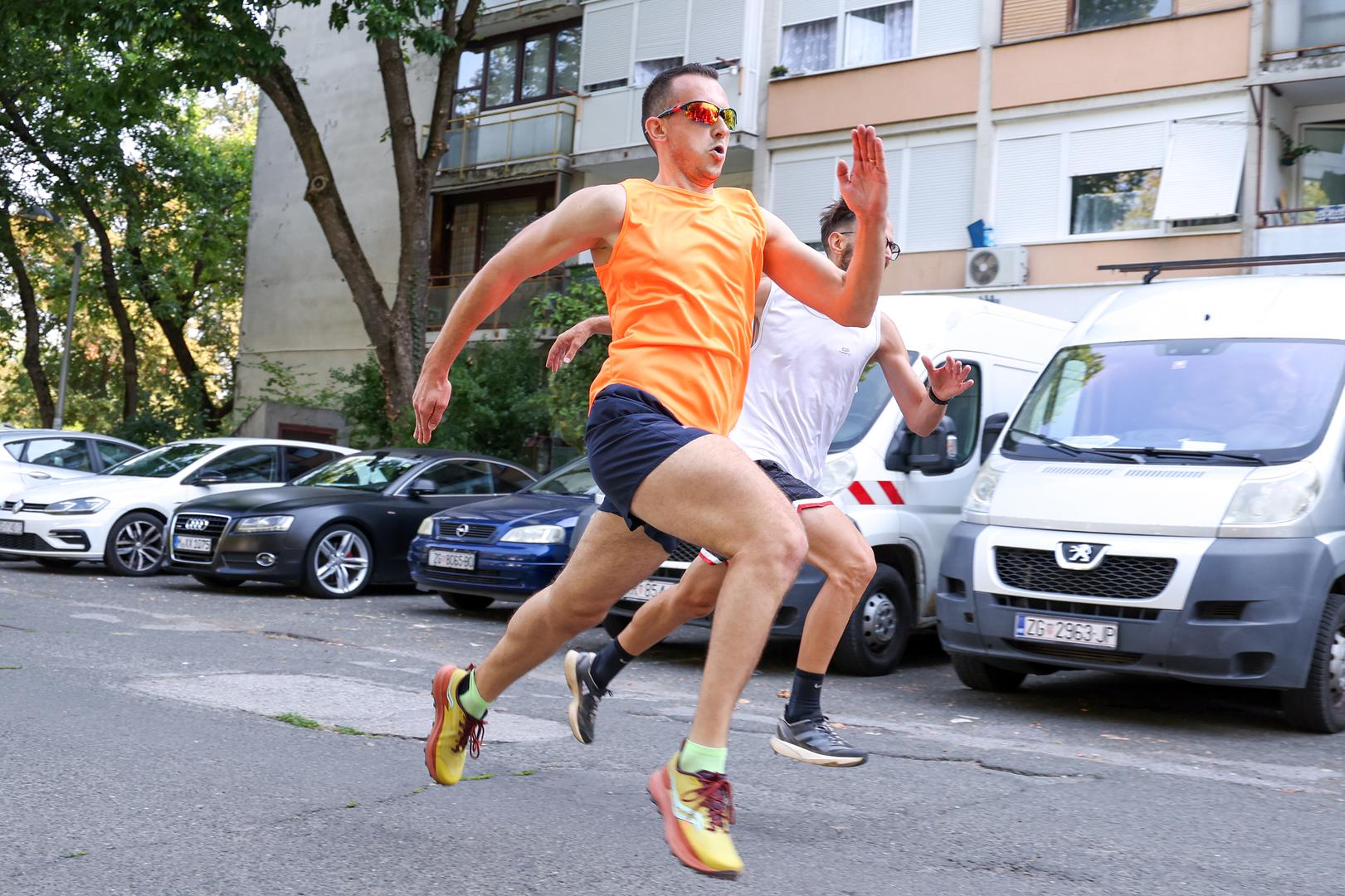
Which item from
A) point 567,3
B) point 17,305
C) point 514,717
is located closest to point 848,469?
point 514,717

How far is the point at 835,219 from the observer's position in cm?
602

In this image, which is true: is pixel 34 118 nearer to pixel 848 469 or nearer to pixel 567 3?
pixel 567 3

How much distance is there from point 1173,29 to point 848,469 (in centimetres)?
1363

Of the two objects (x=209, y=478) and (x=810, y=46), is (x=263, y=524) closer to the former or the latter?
(x=209, y=478)

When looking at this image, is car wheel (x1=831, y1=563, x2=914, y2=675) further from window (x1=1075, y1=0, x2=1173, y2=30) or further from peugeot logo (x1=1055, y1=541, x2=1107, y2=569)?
window (x1=1075, y1=0, x2=1173, y2=30)

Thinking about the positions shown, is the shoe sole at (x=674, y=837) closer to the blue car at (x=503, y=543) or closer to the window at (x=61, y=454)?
the blue car at (x=503, y=543)

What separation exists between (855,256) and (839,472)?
18.5 ft

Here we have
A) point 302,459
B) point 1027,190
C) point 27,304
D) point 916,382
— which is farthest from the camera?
point 27,304

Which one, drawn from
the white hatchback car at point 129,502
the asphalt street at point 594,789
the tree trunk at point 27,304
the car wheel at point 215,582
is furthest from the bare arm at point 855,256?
the tree trunk at point 27,304

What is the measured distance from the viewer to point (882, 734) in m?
7.02

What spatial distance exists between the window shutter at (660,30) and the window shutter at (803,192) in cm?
330

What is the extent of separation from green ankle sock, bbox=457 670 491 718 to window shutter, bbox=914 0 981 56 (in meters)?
20.2

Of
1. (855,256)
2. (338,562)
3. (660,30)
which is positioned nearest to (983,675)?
(855,256)

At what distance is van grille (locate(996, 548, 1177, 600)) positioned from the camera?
740 centimetres
